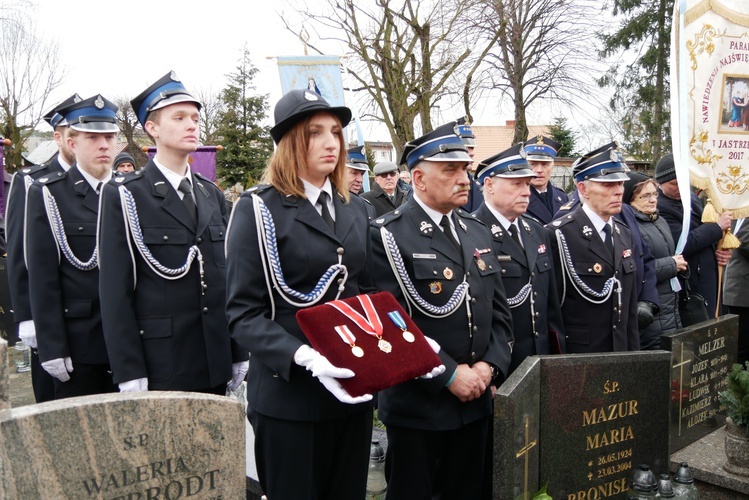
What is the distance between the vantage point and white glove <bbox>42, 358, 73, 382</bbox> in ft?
11.5

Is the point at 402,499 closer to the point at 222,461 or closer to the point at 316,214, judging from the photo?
the point at 222,461

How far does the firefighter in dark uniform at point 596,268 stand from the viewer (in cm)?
420

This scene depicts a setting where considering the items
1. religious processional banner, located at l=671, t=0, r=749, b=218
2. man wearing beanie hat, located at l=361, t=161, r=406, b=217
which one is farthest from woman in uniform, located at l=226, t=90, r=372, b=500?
man wearing beanie hat, located at l=361, t=161, r=406, b=217

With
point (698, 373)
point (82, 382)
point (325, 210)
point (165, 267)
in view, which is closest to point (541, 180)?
point (698, 373)

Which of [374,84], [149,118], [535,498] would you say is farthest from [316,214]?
[374,84]

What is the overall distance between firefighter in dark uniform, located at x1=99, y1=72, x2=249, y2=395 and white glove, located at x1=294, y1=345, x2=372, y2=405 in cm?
109

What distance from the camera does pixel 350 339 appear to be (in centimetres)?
243

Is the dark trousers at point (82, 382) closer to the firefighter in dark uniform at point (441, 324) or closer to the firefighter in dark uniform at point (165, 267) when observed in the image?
the firefighter in dark uniform at point (165, 267)

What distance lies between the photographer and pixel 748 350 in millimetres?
5988

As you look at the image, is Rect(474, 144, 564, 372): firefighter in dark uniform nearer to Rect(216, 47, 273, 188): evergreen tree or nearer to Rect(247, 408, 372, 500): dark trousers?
Rect(247, 408, 372, 500): dark trousers

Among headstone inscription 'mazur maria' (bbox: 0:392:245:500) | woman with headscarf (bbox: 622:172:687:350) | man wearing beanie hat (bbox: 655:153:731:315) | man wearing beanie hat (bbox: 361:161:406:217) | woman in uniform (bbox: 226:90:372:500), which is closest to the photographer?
headstone inscription 'mazur maria' (bbox: 0:392:245:500)

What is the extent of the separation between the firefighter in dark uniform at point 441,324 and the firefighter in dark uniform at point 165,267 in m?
0.86

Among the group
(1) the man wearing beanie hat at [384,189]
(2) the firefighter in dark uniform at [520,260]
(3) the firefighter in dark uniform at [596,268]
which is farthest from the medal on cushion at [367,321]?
(1) the man wearing beanie hat at [384,189]

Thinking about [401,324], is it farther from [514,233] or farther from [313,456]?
[514,233]
